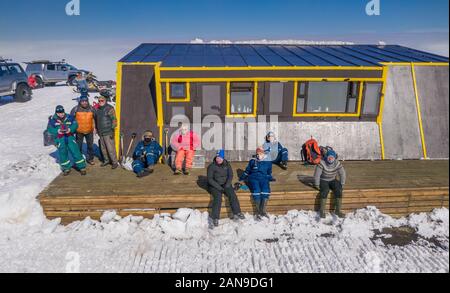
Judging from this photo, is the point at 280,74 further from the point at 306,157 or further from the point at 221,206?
the point at 221,206

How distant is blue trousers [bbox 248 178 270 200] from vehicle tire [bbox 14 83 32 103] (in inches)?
705

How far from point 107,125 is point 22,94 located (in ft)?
47.0

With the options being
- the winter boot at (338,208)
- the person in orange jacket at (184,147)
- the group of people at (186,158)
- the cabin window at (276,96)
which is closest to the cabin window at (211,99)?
the group of people at (186,158)

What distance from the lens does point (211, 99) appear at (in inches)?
334

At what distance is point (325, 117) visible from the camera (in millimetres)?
8812

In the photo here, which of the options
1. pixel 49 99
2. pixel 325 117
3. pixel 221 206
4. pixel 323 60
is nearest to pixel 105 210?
pixel 221 206

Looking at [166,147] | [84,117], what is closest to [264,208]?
[166,147]

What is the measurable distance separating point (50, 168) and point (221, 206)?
5063 mm

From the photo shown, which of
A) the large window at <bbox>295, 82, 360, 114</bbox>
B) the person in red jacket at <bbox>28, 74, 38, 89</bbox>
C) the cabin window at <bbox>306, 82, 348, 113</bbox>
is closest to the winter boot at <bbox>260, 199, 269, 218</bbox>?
the large window at <bbox>295, 82, 360, 114</bbox>

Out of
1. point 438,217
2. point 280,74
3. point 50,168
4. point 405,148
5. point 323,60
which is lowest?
point 438,217

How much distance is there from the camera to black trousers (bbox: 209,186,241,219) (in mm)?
6336

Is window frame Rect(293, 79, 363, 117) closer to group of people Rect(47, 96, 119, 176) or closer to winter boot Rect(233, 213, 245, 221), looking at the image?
winter boot Rect(233, 213, 245, 221)
